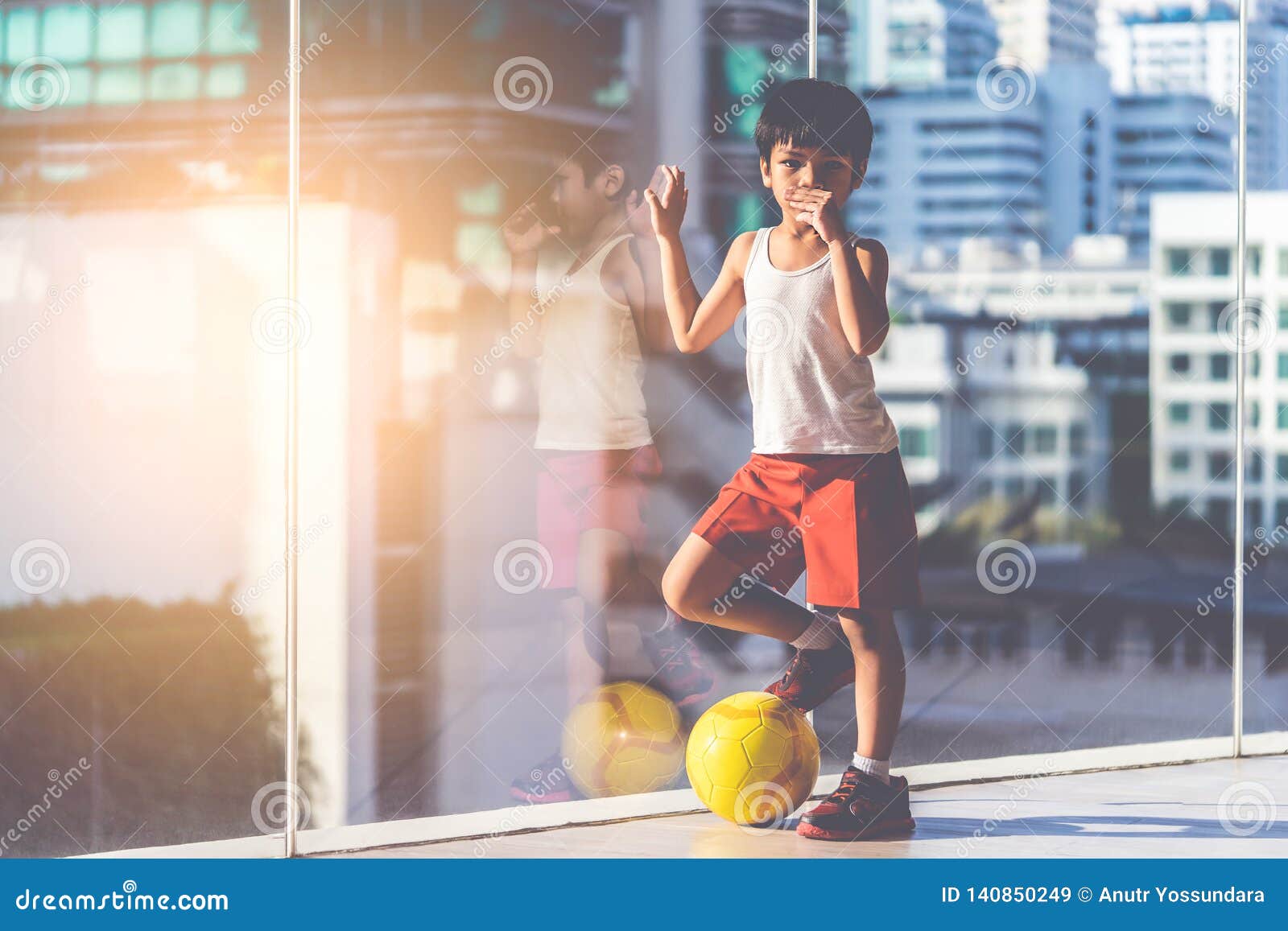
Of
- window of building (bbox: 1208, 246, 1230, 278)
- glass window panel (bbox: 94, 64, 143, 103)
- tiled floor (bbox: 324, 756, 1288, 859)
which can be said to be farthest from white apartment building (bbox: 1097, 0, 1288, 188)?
window of building (bbox: 1208, 246, 1230, 278)

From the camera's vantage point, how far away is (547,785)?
2.67 m

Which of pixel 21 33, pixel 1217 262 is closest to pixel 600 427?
pixel 21 33

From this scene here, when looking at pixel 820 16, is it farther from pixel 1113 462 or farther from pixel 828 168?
pixel 1113 462

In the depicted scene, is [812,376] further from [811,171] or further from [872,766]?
[872,766]

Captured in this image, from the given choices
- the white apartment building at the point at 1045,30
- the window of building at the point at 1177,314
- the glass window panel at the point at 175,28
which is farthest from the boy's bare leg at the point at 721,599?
the window of building at the point at 1177,314

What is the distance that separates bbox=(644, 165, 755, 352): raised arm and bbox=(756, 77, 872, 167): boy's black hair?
0.60ft

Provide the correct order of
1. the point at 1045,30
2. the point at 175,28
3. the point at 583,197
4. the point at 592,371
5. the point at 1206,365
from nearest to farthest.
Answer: the point at 592,371
the point at 583,197
the point at 175,28
the point at 1045,30
the point at 1206,365

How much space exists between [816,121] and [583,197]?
2.41 ft

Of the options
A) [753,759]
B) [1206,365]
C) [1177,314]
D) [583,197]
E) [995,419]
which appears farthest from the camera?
[1206,365]

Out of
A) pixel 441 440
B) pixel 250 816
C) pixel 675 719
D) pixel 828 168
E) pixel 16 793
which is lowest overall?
pixel 16 793

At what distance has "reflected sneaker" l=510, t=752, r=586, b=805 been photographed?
2648 millimetres

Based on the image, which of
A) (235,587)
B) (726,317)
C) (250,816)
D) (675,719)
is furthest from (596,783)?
(235,587)

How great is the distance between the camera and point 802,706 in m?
2.47
